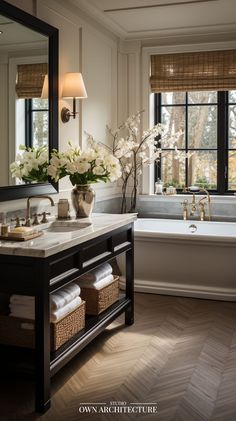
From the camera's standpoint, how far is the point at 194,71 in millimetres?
4977

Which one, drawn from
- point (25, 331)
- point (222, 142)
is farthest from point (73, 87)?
point (222, 142)

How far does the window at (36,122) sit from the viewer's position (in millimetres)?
3244

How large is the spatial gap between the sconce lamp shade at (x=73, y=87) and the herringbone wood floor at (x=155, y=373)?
Answer: 1.73 metres

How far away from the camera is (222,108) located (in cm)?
508

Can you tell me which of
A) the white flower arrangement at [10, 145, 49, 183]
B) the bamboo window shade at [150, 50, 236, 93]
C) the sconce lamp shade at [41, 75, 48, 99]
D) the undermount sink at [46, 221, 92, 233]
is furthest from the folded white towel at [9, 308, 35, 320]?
the bamboo window shade at [150, 50, 236, 93]

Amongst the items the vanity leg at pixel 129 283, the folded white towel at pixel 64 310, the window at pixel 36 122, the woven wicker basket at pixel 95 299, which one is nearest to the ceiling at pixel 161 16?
the window at pixel 36 122

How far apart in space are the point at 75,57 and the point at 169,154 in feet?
5.65

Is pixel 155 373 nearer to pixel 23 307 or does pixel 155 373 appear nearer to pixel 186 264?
pixel 23 307

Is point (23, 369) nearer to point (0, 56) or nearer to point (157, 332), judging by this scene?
point (157, 332)

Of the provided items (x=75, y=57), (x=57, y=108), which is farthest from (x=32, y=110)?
(x=75, y=57)

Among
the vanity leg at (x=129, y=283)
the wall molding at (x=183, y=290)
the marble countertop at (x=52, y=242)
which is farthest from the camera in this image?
the wall molding at (x=183, y=290)

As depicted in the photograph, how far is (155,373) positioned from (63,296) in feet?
2.27

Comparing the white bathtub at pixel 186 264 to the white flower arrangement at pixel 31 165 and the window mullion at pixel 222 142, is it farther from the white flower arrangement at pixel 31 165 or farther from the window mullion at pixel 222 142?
the white flower arrangement at pixel 31 165

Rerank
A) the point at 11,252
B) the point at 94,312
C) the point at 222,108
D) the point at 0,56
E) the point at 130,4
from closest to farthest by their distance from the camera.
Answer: the point at 11,252 → the point at 0,56 → the point at 94,312 → the point at 130,4 → the point at 222,108
